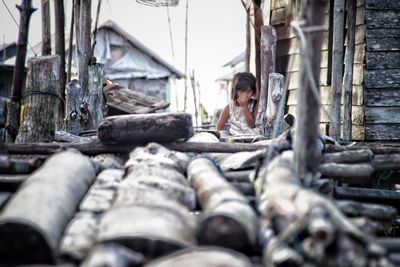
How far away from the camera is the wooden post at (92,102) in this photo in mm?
8992

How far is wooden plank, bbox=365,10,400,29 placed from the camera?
7.95 m

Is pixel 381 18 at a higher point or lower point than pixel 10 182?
higher

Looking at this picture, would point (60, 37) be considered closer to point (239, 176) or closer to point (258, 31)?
point (258, 31)

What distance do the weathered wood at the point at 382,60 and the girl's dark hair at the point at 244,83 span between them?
161 cm

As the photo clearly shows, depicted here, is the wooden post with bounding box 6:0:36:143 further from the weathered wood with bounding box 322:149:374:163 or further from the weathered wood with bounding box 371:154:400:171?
the weathered wood with bounding box 371:154:400:171

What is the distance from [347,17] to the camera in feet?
28.3

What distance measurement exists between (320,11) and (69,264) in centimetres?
174

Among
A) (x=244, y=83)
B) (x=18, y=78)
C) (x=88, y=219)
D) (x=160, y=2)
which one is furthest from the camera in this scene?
(x=160, y=2)

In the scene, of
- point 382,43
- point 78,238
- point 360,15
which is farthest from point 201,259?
point 360,15

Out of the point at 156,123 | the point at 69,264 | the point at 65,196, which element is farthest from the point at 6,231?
the point at 156,123

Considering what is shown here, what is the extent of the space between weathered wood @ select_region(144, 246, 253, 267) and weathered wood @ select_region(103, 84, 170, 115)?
34.3ft

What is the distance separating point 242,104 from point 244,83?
322 millimetres

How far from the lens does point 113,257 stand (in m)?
2.14

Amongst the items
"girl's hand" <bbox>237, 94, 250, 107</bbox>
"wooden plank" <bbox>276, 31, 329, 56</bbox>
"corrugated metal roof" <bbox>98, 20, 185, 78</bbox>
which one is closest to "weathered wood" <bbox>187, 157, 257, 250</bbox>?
"girl's hand" <bbox>237, 94, 250, 107</bbox>
